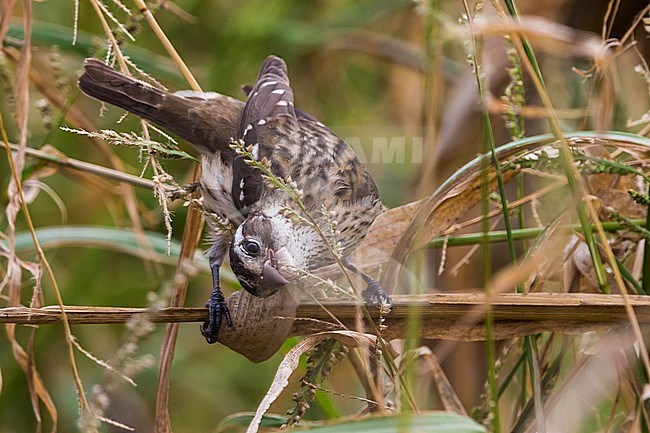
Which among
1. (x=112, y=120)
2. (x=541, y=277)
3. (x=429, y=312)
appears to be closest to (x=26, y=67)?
(x=429, y=312)

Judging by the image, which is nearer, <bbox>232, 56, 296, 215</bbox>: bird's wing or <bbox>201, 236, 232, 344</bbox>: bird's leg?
<bbox>201, 236, 232, 344</bbox>: bird's leg

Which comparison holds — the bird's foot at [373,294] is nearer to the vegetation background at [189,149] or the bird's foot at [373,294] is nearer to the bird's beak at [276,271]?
the bird's beak at [276,271]

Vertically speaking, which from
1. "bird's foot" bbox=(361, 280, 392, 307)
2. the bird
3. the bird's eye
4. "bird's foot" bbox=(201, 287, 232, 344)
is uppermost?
the bird

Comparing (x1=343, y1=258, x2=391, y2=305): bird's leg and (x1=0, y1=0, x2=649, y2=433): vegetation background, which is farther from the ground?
(x1=0, y1=0, x2=649, y2=433): vegetation background

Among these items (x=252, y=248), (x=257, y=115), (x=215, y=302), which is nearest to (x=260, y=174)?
(x=252, y=248)

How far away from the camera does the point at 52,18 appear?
3.68 m

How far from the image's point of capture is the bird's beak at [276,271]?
6.22 ft

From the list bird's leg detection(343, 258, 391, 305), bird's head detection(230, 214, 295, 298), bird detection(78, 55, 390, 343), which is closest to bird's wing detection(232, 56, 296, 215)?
bird detection(78, 55, 390, 343)

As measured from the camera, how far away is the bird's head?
1.92m

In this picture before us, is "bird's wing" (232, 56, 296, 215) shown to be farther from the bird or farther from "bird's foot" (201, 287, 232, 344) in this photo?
"bird's foot" (201, 287, 232, 344)

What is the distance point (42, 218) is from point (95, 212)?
251 mm

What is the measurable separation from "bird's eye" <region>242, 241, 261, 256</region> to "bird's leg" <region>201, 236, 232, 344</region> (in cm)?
14

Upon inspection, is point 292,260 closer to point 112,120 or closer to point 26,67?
point 26,67

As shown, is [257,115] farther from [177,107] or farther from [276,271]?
[276,271]
